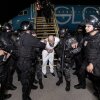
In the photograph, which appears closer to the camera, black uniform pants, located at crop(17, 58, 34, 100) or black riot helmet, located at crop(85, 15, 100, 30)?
black riot helmet, located at crop(85, 15, 100, 30)

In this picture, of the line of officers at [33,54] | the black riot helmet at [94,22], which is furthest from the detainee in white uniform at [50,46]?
the black riot helmet at [94,22]

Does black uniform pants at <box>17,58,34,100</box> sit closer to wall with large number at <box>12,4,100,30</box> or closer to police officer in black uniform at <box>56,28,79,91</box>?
police officer in black uniform at <box>56,28,79,91</box>

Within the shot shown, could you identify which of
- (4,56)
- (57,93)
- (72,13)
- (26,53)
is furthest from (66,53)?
(72,13)

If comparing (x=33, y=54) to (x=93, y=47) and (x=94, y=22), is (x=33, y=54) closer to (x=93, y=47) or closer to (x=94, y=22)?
(x=93, y=47)

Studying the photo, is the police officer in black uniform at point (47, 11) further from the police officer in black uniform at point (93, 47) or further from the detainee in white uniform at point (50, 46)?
the police officer in black uniform at point (93, 47)

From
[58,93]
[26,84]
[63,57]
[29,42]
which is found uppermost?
[29,42]

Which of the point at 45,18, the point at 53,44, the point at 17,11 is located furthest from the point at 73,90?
the point at 17,11

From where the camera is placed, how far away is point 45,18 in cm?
1769

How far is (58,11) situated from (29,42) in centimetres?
1460

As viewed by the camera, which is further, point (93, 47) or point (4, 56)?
point (4, 56)

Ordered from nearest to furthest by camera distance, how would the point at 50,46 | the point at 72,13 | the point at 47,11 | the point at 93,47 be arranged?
the point at 93,47, the point at 50,46, the point at 47,11, the point at 72,13

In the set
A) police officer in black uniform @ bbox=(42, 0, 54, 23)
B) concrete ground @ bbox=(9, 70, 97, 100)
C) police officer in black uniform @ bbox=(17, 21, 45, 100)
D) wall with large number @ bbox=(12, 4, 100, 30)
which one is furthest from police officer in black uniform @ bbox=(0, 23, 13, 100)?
wall with large number @ bbox=(12, 4, 100, 30)

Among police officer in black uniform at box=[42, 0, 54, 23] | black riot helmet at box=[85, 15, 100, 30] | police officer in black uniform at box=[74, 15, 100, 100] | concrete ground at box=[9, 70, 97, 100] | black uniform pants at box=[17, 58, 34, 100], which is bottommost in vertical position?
concrete ground at box=[9, 70, 97, 100]

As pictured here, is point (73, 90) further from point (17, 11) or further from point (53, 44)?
point (17, 11)
